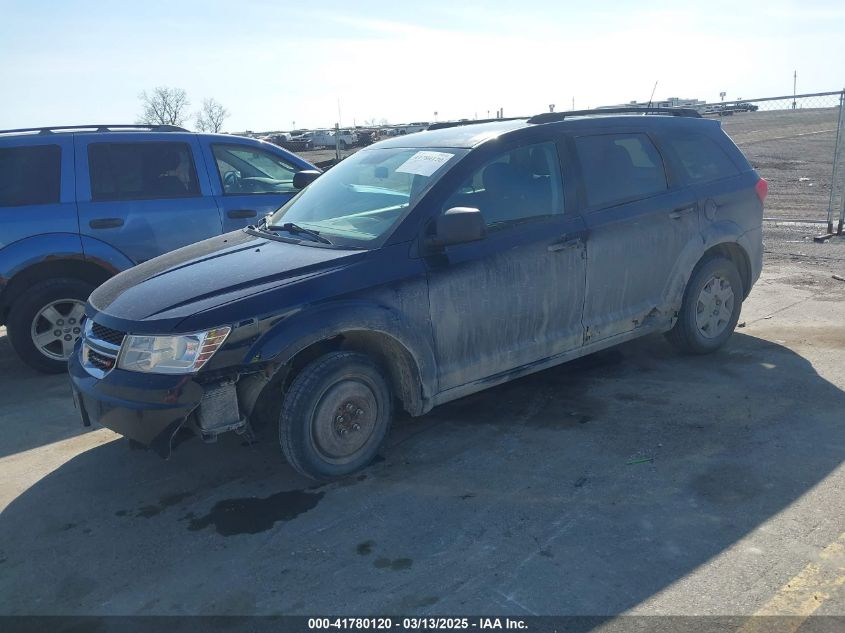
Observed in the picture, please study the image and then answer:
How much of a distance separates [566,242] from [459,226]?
0.98 m

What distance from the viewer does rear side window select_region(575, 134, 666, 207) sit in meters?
5.01

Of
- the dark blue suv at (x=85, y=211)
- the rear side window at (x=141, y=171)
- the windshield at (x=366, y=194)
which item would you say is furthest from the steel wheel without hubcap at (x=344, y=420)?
the rear side window at (x=141, y=171)

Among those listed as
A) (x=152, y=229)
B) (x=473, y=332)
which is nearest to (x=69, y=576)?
(x=473, y=332)

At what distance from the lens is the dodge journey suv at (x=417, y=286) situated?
376cm

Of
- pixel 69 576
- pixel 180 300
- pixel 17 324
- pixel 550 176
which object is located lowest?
pixel 69 576

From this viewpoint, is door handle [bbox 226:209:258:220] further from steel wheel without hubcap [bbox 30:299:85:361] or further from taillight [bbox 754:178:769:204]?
taillight [bbox 754:178:769:204]

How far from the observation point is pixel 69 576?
11.1 ft

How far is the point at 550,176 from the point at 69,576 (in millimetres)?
3547

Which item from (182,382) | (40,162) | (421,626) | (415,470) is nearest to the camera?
(421,626)

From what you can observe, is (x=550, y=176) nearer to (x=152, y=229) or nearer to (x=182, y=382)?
(x=182, y=382)

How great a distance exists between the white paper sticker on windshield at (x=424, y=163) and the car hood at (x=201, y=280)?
795mm

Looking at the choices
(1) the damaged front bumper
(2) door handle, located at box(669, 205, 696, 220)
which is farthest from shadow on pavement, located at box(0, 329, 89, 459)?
(2) door handle, located at box(669, 205, 696, 220)

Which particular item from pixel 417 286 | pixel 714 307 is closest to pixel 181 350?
pixel 417 286

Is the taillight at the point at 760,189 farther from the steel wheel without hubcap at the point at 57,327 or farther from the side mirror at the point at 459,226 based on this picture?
the steel wheel without hubcap at the point at 57,327
